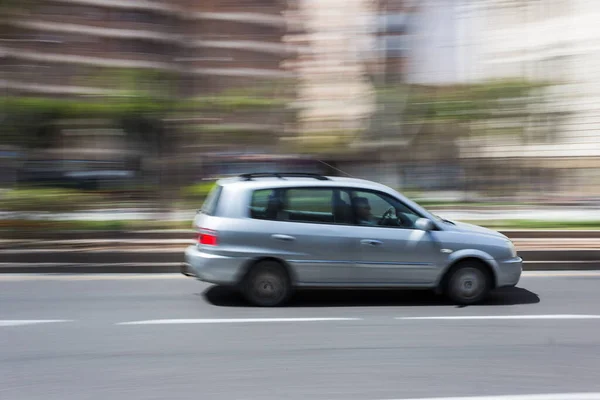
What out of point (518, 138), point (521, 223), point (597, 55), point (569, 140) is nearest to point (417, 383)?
point (521, 223)

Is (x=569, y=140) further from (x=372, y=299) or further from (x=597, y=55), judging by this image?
(x=372, y=299)

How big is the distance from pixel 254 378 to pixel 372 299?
314 cm

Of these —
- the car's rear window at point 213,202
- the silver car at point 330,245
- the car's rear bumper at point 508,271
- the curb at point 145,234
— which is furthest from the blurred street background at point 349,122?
the car's rear bumper at point 508,271

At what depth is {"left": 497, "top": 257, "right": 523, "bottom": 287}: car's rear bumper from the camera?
8112mm

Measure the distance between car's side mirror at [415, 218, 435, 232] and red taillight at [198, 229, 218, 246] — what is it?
2.18 meters

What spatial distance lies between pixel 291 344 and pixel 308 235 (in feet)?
5.50

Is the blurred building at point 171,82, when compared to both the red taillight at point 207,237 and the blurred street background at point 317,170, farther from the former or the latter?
the red taillight at point 207,237

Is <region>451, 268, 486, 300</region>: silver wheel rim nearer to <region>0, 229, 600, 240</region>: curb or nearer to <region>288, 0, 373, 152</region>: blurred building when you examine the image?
<region>0, 229, 600, 240</region>: curb

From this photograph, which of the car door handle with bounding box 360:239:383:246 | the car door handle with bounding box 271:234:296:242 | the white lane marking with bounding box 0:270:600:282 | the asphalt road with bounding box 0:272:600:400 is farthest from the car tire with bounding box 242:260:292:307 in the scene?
the white lane marking with bounding box 0:270:600:282

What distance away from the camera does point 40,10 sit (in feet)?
48.9

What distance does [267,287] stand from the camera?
7.93 metres

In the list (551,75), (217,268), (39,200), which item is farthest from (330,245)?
(551,75)

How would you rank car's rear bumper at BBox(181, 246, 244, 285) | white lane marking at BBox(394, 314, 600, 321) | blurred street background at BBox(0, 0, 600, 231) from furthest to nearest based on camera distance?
1. blurred street background at BBox(0, 0, 600, 231)
2. car's rear bumper at BBox(181, 246, 244, 285)
3. white lane marking at BBox(394, 314, 600, 321)

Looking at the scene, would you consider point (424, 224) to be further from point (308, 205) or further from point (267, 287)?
point (267, 287)
